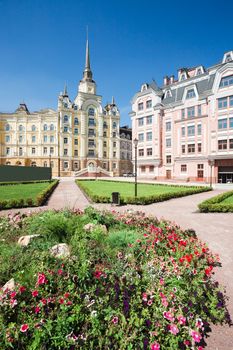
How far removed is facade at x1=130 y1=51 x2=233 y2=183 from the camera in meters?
34.2

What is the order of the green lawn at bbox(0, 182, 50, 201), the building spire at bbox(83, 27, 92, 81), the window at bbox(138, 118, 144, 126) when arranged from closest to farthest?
the green lawn at bbox(0, 182, 50, 201) < the window at bbox(138, 118, 144, 126) < the building spire at bbox(83, 27, 92, 81)

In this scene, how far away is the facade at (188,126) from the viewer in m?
34.2

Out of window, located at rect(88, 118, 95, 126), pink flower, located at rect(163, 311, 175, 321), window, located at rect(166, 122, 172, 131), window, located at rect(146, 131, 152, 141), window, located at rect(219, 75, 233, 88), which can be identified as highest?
window, located at rect(88, 118, 95, 126)

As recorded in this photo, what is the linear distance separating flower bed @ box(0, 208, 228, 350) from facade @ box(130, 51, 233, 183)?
29869mm

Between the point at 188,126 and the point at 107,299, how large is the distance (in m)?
40.4

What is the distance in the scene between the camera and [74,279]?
3.31m

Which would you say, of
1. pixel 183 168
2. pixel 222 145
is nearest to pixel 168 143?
pixel 183 168

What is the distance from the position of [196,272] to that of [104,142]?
212 feet

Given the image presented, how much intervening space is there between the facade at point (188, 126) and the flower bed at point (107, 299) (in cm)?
2987

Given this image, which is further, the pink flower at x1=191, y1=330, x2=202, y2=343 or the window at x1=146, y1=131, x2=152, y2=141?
the window at x1=146, y1=131, x2=152, y2=141

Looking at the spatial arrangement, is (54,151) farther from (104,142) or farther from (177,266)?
(177,266)

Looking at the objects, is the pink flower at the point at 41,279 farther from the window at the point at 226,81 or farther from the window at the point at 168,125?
the window at the point at 168,125

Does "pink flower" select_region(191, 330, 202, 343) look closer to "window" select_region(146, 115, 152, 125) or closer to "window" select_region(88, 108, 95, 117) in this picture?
"window" select_region(146, 115, 152, 125)

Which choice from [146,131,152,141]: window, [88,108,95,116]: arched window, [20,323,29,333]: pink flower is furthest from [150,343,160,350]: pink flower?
[88,108,95,116]: arched window
